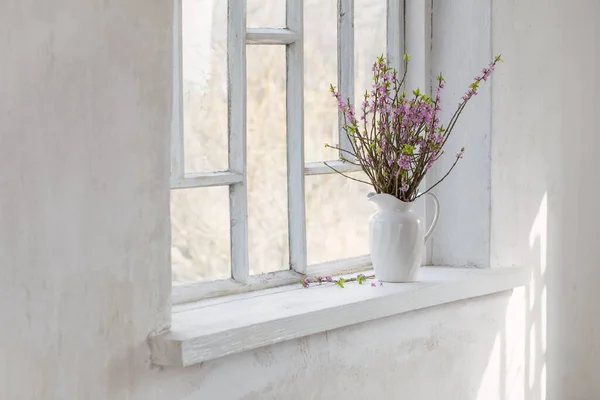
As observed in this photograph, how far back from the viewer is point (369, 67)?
8.28 feet

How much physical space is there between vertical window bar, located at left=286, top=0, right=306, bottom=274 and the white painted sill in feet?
0.58

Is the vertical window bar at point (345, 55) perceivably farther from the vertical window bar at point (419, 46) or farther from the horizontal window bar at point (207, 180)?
the horizontal window bar at point (207, 180)

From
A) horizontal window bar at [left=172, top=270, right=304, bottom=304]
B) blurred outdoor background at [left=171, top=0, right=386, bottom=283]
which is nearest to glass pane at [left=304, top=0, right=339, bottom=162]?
blurred outdoor background at [left=171, top=0, right=386, bottom=283]

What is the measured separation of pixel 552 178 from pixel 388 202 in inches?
30.3

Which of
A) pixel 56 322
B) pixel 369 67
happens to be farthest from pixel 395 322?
pixel 56 322

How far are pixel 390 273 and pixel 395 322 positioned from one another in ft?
0.43

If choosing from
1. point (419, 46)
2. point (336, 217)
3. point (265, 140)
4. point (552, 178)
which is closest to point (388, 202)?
point (336, 217)

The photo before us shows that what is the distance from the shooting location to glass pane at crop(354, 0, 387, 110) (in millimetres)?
2494

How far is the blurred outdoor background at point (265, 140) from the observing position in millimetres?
2023

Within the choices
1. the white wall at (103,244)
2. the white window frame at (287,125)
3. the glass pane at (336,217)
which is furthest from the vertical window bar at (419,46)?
the white wall at (103,244)

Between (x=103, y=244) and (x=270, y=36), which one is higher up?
(x=270, y=36)

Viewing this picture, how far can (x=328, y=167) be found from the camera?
7.87 ft

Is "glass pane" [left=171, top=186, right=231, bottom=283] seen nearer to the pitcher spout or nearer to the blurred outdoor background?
the blurred outdoor background

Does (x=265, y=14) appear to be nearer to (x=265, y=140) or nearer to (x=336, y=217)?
(x=265, y=140)
